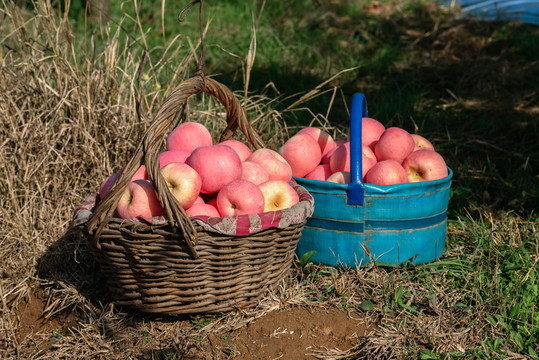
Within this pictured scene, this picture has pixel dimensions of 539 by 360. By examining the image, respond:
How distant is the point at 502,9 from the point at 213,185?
5.14 m

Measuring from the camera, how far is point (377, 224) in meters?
2.18

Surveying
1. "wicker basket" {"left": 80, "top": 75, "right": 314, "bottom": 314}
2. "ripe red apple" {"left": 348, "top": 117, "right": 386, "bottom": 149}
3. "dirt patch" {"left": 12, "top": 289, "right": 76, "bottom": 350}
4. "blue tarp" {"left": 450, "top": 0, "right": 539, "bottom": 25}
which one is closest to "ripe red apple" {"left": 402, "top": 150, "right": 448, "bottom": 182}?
"ripe red apple" {"left": 348, "top": 117, "right": 386, "bottom": 149}

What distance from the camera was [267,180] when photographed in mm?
2160

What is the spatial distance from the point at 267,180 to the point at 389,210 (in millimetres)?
519

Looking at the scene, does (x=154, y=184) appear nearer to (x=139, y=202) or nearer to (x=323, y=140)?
(x=139, y=202)

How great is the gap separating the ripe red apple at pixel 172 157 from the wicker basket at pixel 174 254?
0.27 metres

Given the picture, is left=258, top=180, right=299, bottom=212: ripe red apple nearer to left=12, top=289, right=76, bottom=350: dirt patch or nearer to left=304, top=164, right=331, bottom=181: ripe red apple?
left=304, top=164, right=331, bottom=181: ripe red apple

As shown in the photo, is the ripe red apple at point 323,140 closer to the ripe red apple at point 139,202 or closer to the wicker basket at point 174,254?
the wicker basket at point 174,254

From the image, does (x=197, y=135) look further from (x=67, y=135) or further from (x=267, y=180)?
(x=67, y=135)

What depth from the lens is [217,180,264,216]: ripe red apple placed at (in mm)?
1920

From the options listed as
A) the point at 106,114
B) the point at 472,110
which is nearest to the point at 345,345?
the point at 106,114

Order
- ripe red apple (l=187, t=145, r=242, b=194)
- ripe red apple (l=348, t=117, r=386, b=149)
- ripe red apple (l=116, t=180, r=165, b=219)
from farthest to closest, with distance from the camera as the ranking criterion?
ripe red apple (l=348, t=117, r=386, b=149) < ripe red apple (l=187, t=145, r=242, b=194) < ripe red apple (l=116, t=180, r=165, b=219)

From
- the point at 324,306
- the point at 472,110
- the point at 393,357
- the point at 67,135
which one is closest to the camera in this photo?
the point at 393,357

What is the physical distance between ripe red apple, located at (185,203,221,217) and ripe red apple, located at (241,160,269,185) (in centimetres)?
21
